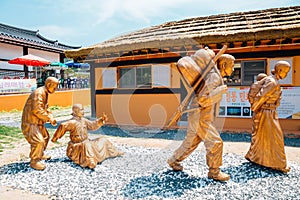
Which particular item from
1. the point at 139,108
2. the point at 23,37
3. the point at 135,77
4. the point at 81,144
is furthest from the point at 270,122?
the point at 23,37

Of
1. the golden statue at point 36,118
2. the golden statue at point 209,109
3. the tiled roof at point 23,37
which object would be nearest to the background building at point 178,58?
the golden statue at point 209,109

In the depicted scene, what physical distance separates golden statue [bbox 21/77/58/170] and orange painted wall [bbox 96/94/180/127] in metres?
4.98

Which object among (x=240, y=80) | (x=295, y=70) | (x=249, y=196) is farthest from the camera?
(x=240, y=80)

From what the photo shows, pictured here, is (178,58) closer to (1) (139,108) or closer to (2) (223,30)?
(2) (223,30)

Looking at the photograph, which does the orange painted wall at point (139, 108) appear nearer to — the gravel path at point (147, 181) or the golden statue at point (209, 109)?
the gravel path at point (147, 181)

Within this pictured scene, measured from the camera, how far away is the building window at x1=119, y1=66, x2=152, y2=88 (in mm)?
8992

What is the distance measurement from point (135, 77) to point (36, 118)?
530 centimetres

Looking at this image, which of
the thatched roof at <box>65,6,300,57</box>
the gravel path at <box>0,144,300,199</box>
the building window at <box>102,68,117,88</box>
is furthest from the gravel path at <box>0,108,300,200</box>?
the building window at <box>102,68,117,88</box>

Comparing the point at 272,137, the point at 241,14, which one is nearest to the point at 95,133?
the point at 272,137

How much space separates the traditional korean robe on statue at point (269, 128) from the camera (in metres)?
3.85

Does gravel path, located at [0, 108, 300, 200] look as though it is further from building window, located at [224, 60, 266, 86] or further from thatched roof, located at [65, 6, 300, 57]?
thatched roof, located at [65, 6, 300, 57]

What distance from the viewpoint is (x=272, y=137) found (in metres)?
3.90

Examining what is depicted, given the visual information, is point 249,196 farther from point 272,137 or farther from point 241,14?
point 241,14

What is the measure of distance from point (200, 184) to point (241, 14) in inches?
327
